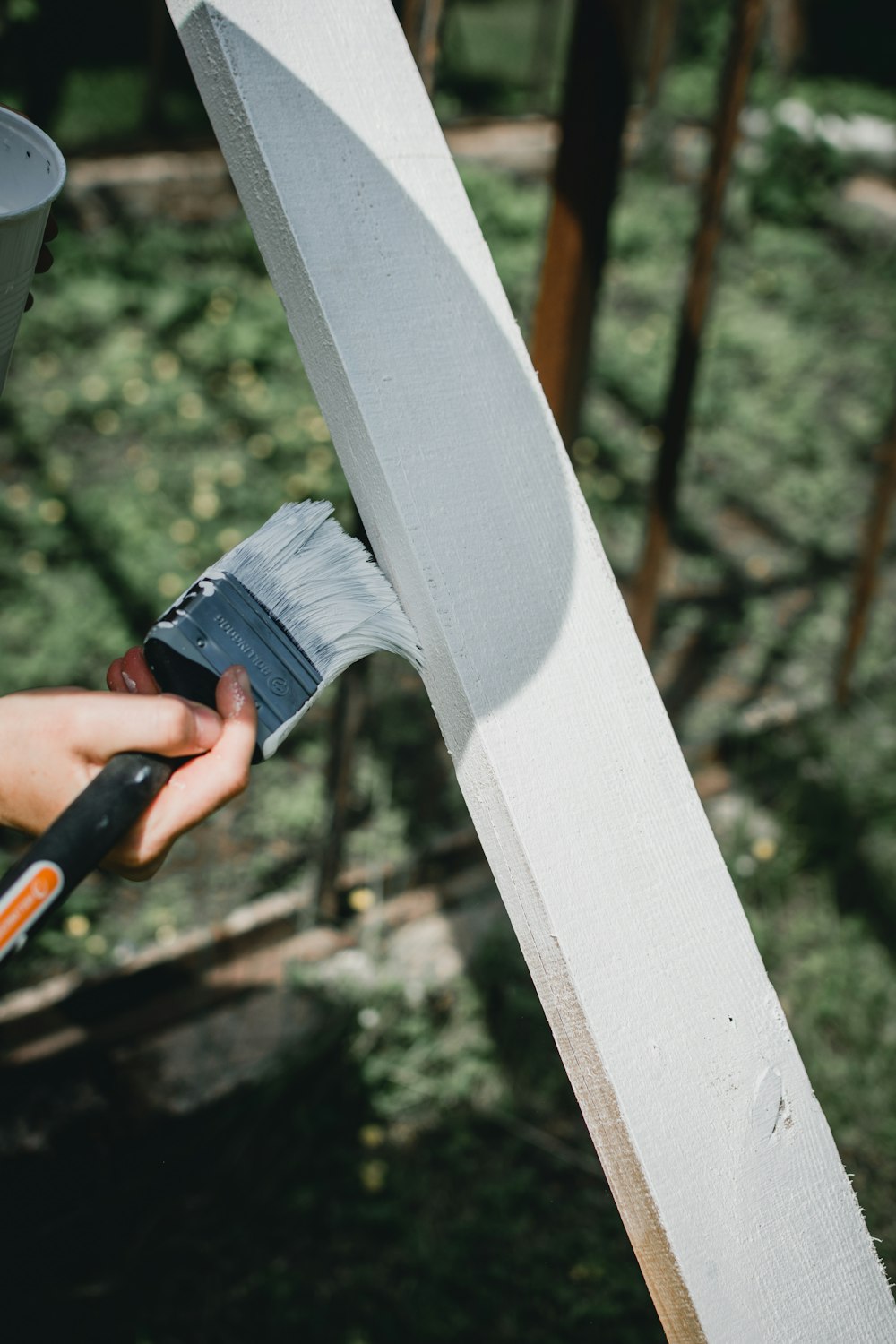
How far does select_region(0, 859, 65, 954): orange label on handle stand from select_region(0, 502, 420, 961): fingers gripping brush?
116 mm

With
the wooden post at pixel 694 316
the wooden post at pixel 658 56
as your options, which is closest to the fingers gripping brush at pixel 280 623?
the wooden post at pixel 694 316

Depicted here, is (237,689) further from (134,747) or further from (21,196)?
(21,196)

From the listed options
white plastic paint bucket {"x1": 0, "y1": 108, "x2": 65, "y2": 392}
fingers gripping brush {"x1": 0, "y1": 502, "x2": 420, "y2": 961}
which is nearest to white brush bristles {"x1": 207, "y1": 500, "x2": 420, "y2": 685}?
fingers gripping brush {"x1": 0, "y1": 502, "x2": 420, "y2": 961}

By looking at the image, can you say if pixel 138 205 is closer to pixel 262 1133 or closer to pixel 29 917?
pixel 262 1133

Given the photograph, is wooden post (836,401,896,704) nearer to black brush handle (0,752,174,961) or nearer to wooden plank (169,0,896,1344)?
→ wooden plank (169,0,896,1344)

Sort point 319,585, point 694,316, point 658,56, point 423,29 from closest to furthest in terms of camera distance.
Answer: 1. point 319,585
2. point 423,29
3. point 694,316
4. point 658,56

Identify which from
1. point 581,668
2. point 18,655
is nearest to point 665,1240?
point 581,668

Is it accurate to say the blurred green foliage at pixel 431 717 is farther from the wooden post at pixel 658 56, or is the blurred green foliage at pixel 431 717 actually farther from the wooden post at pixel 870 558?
the wooden post at pixel 658 56

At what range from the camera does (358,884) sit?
104 inches

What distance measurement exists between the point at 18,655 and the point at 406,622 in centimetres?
249

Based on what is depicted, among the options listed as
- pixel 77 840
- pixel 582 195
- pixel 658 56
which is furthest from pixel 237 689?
pixel 658 56

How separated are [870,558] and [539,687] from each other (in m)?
2.48

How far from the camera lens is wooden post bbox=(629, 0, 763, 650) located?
7.11ft

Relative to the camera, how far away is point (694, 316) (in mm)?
2416
